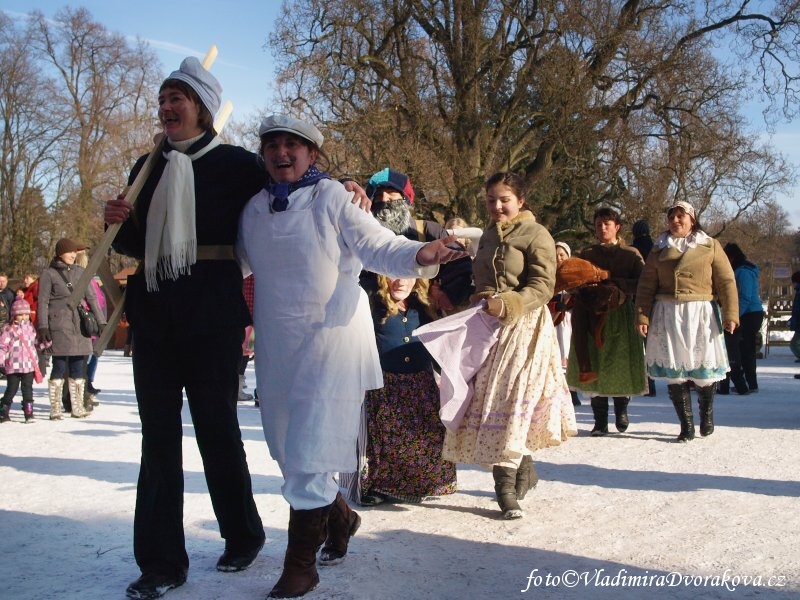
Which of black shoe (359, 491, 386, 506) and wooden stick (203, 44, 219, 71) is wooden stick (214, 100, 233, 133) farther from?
black shoe (359, 491, 386, 506)

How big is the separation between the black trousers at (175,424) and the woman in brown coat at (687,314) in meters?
4.56

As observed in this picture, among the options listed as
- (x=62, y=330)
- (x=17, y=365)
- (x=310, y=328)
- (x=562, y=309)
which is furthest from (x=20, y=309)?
(x=310, y=328)

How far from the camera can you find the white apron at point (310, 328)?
330 centimetres

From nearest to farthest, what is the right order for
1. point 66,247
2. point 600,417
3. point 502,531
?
1. point 502,531
2. point 600,417
3. point 66,247

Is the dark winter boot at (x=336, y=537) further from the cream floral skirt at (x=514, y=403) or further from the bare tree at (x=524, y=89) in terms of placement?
the bare tree at (x=524, y=89)

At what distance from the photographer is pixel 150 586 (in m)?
3.23

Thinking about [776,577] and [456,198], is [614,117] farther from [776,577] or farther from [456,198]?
[776,577]

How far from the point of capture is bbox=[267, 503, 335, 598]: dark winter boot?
3.25m

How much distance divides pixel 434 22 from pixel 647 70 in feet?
18.4

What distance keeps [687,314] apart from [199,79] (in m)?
4.94

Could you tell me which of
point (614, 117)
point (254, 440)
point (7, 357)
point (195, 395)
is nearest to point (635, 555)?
point (195, 395)

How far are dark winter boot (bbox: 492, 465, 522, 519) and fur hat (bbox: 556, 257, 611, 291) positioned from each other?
2.69 metres

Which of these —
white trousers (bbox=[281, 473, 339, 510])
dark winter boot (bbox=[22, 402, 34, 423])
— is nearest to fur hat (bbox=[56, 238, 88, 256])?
→ dark winter boot (bbox=[22, 402, 34, 423])

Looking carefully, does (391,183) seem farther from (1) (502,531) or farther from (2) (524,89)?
(2) (524,89)
